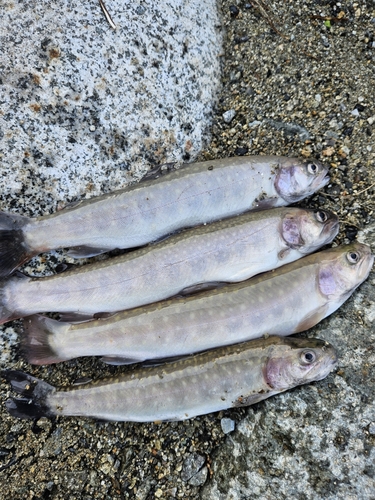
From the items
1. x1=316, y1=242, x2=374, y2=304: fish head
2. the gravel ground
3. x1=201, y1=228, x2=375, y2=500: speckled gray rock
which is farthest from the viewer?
x1=316, y1=242, x2=374, y2=304: fish head

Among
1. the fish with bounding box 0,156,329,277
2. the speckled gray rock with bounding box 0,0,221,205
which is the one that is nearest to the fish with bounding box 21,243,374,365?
the fish with bounding box 0,156,329,277

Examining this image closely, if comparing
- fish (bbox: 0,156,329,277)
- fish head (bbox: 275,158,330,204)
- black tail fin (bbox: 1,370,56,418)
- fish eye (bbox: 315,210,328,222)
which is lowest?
black tail fin (bbox: 1,370,56,418)

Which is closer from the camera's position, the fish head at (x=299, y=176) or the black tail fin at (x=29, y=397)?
the black tail fin at (x=29, y=397)

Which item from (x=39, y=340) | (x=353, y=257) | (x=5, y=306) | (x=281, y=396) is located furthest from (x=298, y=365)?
(x=5, y=306)

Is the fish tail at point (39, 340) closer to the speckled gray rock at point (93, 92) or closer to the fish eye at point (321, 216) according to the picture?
the speckled gray rock at point (93, 92)

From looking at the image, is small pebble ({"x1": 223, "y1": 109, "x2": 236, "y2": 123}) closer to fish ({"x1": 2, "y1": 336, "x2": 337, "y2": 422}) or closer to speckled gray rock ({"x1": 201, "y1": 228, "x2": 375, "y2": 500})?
speckled gray rock ({"x1": 201, "y1": 228, "x2": 375, "y2": 500})

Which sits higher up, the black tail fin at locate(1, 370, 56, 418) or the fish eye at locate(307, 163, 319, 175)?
the fish eye at locate(307, 163, 319, 175)

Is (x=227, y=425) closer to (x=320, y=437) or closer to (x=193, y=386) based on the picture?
(x=193, y=386)

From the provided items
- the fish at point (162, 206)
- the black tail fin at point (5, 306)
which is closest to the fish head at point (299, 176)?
the fish at point (162, 206)
